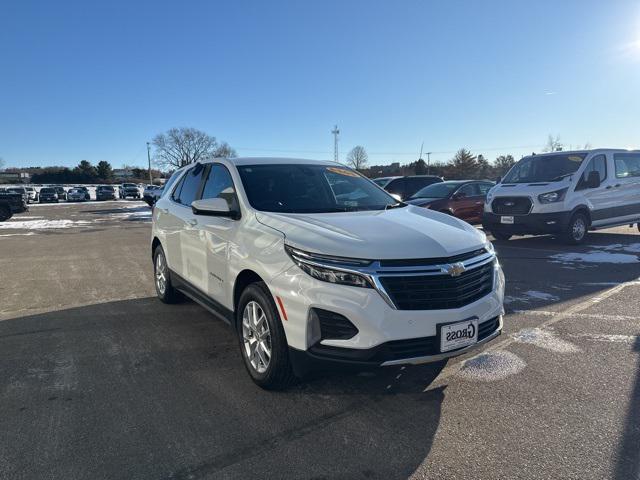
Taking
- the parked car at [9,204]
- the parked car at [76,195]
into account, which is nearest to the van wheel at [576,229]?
the parked car at [9,204]

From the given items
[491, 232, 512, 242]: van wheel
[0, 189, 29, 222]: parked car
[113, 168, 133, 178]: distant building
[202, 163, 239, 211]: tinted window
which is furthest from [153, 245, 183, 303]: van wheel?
[113, 168, 133, 178]: distant building

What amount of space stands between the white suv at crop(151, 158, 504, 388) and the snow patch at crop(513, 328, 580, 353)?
3.84 ft

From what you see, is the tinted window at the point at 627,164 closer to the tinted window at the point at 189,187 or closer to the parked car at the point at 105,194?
the tinted window at the point at 189,187

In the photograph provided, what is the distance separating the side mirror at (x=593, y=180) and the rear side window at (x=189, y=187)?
28.7ft

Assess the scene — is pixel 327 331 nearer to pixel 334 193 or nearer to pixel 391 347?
pixel 391 347

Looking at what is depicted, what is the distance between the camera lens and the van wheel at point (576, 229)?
31.9 ft

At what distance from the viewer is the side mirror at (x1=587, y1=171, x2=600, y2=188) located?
9961 millimetres

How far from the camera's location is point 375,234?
3125 millimetres

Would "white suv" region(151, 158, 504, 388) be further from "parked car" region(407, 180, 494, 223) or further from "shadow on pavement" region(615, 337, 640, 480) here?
"parked car" region(407, 180, 494, 223)

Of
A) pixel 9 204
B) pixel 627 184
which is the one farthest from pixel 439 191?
pixel 9 204

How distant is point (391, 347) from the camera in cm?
282

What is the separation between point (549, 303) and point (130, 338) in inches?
192

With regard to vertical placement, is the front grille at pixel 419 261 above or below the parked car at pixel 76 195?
below

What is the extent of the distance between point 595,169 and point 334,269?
968cm
